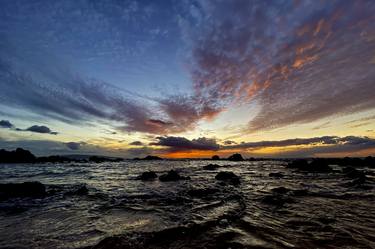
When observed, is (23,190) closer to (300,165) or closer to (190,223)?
(190,223)

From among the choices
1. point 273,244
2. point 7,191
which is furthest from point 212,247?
point 7,191

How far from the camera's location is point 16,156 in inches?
3455

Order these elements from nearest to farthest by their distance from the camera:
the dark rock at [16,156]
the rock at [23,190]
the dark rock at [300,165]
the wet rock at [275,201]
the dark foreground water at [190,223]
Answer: the dark foreground water at [190,223]
the wet rock at [275,201]
the rock at [23,190]
the dark rock at [300,165]
the dark rock at [16,156]

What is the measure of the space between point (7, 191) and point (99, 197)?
6.91 metres

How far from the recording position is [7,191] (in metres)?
14.5

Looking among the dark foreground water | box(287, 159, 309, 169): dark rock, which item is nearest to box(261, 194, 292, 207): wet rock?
the dark foreground water

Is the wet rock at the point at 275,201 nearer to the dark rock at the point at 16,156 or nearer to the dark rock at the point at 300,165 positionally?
the dark rock at the point at 300,165

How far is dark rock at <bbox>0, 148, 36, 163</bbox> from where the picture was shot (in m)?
84.3

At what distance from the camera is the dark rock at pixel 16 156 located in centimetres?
8431

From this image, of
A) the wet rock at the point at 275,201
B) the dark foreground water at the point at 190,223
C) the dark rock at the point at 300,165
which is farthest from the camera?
the dark rock at the point at 300,165

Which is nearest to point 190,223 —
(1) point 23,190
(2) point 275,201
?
(2) point 275,201

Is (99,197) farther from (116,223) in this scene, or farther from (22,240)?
(22,240)

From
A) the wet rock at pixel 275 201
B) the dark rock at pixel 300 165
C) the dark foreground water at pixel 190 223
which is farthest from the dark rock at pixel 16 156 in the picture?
the wet rock at pixel 275 201

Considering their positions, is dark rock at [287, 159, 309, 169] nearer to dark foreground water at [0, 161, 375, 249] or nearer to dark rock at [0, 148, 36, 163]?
dark foreground water at [0, 161, 375, 249]
